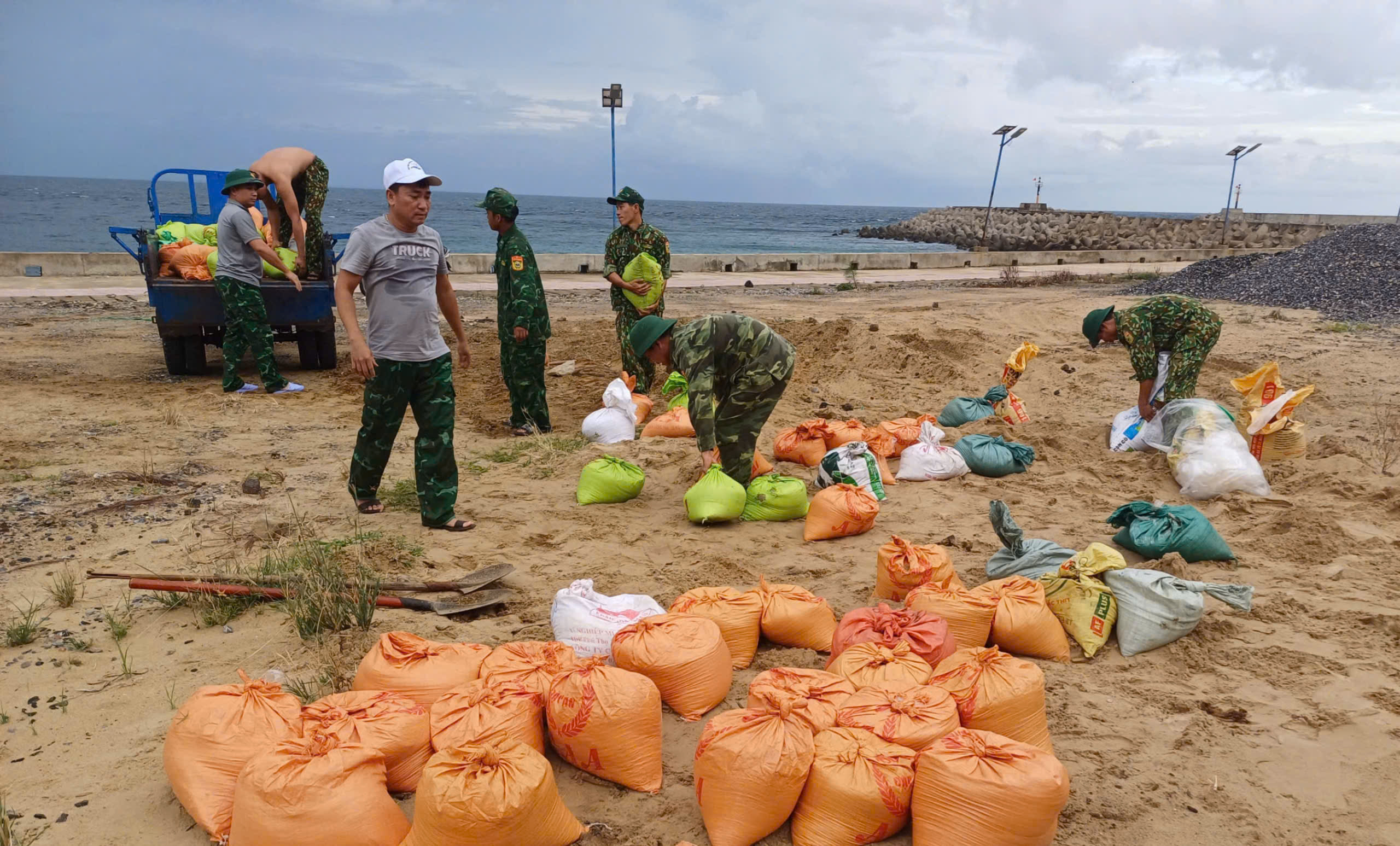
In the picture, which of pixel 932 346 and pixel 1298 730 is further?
pixel 932 346

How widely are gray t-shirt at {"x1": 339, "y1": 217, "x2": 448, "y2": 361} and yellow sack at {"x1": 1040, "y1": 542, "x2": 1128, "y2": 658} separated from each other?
2.83 m

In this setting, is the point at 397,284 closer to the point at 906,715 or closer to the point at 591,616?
the point at 591,616

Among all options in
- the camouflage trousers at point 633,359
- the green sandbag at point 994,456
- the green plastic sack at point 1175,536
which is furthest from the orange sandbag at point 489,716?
the camouflage trousers at point 633,359

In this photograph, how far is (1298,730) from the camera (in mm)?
2533

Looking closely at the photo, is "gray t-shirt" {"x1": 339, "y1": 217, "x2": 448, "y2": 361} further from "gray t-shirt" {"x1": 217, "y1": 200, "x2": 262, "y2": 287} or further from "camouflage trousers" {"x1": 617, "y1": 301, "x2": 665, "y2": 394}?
"gray t-shirt" {"x1": 217, "y1": 200, "x2": 262, "y2": 287}

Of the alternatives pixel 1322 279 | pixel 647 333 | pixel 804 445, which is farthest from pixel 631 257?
pixel 1322 279

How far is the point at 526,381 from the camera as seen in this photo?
6.00 m

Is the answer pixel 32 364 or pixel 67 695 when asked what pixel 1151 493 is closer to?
pixel 67 695

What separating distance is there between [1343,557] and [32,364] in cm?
936

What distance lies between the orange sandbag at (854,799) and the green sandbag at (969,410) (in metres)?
4.24

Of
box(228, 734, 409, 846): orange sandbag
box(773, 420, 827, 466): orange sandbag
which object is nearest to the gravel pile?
box(773, 420, 827, 466): orange sandbag

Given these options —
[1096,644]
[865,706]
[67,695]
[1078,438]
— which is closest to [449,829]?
[865,706]

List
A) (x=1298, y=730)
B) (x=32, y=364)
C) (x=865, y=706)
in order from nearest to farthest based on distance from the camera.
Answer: (x=865, y=706), (x=1298, y=730), (x=32, y=364)

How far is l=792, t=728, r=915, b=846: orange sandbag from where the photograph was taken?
6.82 feet
